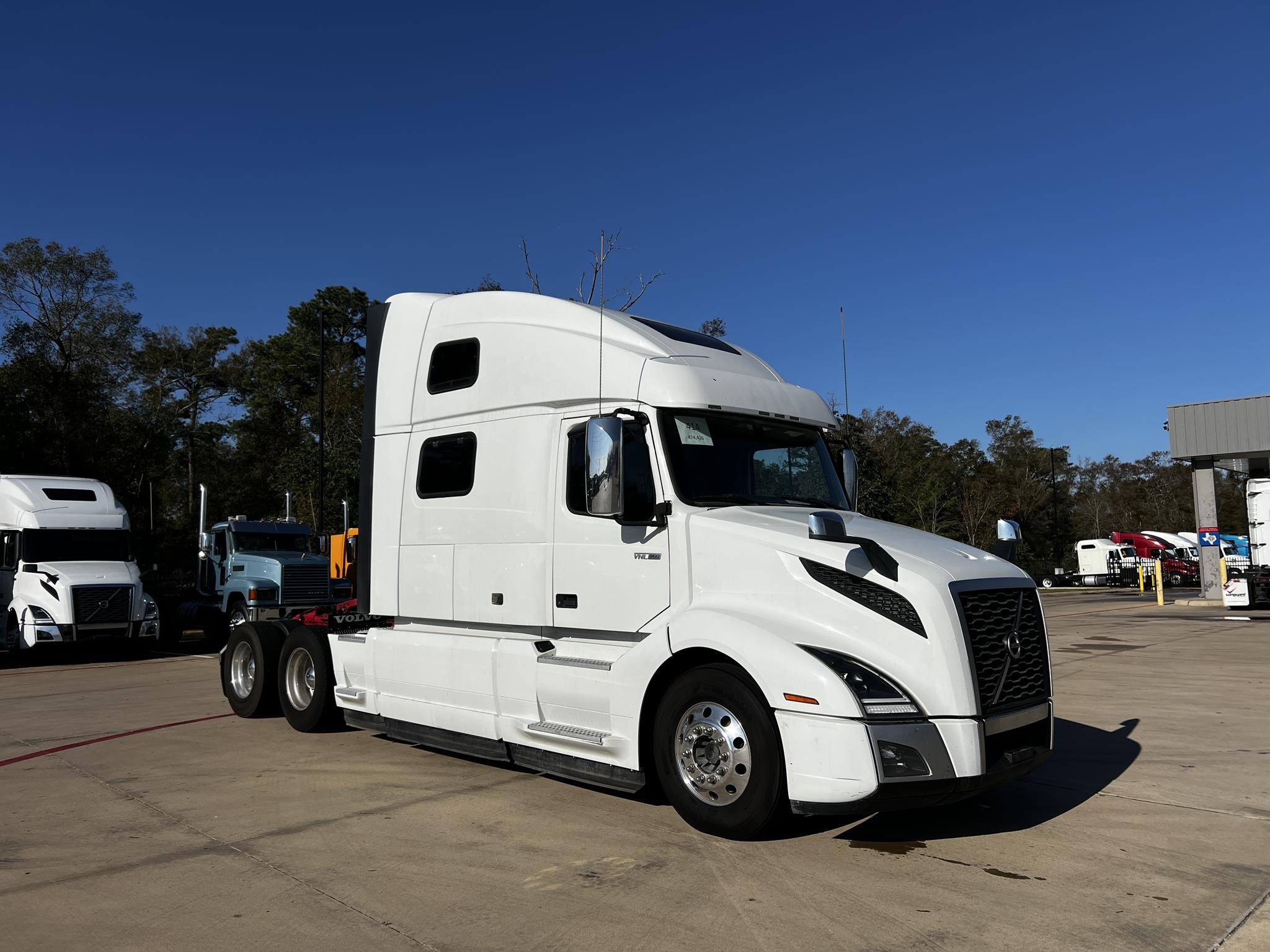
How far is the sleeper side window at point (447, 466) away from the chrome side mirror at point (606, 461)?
5.09 feet

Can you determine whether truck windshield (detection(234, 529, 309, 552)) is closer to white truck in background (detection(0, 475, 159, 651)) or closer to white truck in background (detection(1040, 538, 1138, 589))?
white truck in background (detection(0, 475, 159, 651))

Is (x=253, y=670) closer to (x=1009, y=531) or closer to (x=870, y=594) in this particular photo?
(x=870, y=594)

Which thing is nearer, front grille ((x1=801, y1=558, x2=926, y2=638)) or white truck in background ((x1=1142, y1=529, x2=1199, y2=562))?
front grille ((x1=801, y1=558, x2=926, y2=638))

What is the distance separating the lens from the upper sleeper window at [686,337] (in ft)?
22.7

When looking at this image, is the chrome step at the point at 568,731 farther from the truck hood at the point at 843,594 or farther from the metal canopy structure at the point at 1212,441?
the metal canopy structure at the point at 1212,441

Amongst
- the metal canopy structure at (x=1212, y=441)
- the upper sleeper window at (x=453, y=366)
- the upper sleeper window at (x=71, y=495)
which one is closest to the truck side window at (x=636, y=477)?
the upper sleeper window at (x=453, y=366)

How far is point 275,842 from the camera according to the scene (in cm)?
541

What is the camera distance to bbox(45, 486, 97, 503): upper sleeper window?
55.2ft

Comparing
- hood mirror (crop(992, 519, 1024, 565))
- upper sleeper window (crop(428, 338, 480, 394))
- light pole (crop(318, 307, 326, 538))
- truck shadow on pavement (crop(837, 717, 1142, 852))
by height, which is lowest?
truck shadow on pavement (crop(837, 717, 1142, 852))

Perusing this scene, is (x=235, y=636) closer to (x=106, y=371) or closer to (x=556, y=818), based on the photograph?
(x=556, y=818)

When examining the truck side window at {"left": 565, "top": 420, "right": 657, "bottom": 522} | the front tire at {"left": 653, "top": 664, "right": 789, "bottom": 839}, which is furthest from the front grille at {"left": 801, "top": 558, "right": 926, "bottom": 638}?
the truck side window at {"left": 565, "top": 420, "right": 657, "bottom": 522}

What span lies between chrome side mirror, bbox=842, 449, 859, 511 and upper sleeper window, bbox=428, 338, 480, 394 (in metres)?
2.86

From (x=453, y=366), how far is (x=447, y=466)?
800 mm

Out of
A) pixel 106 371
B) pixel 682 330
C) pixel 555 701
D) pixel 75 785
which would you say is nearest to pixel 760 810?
pixel 555 701
